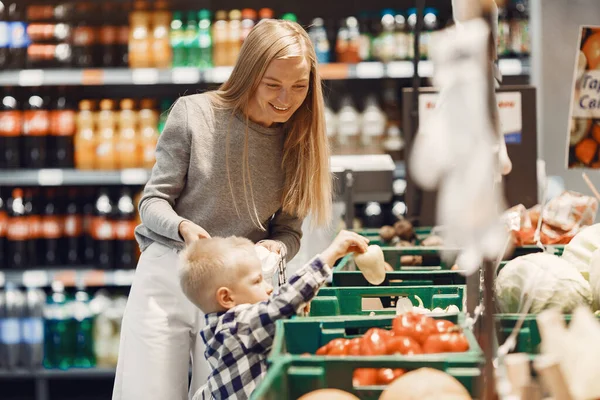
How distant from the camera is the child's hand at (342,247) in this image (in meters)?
1.45

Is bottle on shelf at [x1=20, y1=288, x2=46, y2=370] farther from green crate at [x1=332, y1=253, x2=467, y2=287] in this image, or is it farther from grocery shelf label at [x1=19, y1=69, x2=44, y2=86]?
green crate at [x1=332, y1=253, x2=467, y2=287]

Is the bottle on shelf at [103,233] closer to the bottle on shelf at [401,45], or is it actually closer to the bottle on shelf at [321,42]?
the bottle on shelf at [321,42]

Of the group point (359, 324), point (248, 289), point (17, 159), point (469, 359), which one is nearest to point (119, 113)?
point (17, 159)

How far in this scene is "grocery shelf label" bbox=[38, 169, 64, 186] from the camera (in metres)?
3.74

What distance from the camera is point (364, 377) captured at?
3.51ft

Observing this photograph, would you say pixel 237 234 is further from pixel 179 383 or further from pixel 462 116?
pixel 462 116

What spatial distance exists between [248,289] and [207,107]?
63 centimetres

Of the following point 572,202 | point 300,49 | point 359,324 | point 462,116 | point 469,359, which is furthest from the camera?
point 572,202

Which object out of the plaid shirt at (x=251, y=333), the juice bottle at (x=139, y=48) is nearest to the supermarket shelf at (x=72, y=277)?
the juice bottle at (x=139, y=48)

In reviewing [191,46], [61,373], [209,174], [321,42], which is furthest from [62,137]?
[209,174]

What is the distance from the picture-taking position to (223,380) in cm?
141

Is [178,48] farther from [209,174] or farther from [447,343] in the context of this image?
[447,343]

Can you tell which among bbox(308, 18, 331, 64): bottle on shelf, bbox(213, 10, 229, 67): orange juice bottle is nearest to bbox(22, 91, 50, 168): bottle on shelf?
bbox(213, 10, 229, 67): orange juice bottle

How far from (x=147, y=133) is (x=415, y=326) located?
2.83 metres
